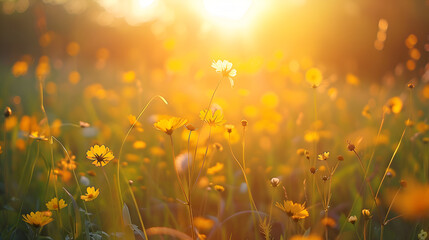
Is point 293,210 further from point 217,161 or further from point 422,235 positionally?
point 217,161

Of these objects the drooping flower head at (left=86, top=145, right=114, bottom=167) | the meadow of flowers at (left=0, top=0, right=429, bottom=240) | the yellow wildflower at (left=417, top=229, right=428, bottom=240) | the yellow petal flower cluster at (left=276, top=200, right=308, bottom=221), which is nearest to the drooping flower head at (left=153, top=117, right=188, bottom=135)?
the meadow of flowers at (left=0, top=0, right=429, bottom=240)

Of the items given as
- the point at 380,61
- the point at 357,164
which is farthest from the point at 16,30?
the point at 357,164

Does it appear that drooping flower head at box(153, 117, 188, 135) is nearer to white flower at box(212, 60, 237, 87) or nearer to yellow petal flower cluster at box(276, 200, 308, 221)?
white flower at box(212, 60, 237, 87)

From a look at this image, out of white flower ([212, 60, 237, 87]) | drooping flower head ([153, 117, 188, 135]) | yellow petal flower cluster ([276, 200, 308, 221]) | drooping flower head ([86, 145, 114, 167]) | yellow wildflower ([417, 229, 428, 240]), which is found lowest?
yellow wildflower ([417, 229, 428, 240])

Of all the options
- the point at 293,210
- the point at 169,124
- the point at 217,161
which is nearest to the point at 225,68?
the point at 169,124

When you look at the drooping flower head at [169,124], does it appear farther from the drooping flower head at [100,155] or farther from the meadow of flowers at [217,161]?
the drooping flower head at [100,155]

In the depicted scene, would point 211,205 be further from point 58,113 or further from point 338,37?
point 338,37

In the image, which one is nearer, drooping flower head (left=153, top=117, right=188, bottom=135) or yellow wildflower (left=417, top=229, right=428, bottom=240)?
drooping flower head (left=153, top=117, right=188, bottom=135)

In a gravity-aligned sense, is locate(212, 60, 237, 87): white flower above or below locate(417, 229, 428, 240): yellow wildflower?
above

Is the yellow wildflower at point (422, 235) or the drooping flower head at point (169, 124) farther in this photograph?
the yellow wildflower at point (422, 235)

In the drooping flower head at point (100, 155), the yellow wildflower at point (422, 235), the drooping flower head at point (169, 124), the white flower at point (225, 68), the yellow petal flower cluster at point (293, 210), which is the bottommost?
the yellow wildflower at point (422, 235)

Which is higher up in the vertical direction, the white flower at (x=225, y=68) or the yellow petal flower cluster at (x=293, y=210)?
the white flower at (x=225, y=68)

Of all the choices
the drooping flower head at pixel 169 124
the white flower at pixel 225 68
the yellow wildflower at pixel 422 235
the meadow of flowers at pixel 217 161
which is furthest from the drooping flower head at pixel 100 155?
the yellow wildflower at pixel 422 235
